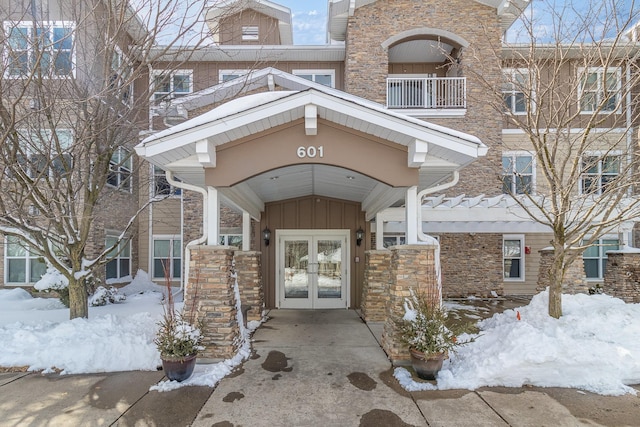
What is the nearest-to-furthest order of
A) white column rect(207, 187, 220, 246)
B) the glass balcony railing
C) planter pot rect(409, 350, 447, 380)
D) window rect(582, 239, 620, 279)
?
planter pot rect(409, 350, 447, 380), white column rect(207, 187, 220, 246), the glass balcony railing, window rect(582, 239, 620, 279)

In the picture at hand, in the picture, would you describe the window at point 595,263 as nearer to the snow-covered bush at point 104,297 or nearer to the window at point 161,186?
the window at point 161,186

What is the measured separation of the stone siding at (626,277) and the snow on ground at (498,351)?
3071 millimetres

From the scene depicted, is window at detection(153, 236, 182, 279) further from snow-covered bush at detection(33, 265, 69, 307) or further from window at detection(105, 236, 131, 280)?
snow-covered bush at detection(33, 265, 69, 307)

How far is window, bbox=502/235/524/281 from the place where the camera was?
43.7 ft

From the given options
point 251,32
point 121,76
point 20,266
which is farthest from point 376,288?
point 251,32

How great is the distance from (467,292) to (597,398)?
25.4 ft

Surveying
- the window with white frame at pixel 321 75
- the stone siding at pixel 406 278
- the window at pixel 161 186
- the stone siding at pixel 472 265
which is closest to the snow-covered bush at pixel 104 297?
the window at pixel 161 186

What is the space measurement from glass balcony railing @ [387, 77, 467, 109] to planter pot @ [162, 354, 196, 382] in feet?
33.4

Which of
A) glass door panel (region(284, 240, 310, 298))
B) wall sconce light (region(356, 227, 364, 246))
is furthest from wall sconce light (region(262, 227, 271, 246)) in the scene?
wall sconce light (region(356, 227, 364, 246))

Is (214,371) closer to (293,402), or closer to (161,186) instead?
(293,402)

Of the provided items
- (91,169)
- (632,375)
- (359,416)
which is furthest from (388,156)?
(91,169)

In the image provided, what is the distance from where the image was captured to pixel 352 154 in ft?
18.4

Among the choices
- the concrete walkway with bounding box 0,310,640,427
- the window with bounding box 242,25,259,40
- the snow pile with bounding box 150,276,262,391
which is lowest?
the concrete walkway with bounding box 0,310,640,427

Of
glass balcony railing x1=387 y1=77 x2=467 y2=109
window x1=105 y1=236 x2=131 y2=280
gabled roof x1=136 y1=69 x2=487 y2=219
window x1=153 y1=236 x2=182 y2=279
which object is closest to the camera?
gabled roof x1=136 y1=69 x2=487 y2=219
